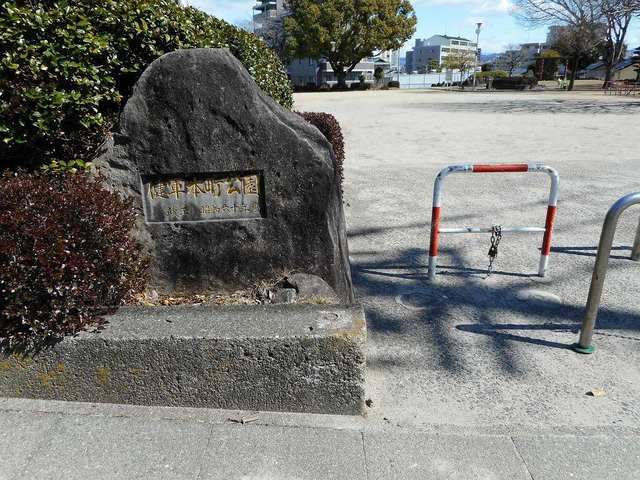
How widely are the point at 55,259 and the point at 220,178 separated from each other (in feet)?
3.65

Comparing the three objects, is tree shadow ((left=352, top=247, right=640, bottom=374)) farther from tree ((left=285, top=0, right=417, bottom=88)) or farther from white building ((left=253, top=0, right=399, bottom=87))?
white building ((left=253, top=0, right=399, bottom=87))

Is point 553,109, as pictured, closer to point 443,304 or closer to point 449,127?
point 449,127

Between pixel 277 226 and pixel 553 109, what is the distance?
21875 mm

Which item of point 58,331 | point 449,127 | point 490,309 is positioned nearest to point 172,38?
point 58,331

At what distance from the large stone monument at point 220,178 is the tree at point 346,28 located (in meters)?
39.2

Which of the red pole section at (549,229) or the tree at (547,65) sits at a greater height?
the tree at (547,65)

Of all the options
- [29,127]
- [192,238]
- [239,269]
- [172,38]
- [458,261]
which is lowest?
[458,261]

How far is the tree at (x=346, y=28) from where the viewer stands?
38.8 metres

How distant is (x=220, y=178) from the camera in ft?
10.2

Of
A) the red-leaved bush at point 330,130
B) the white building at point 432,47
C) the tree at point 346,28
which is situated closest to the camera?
the red-leaved bush at point 330,130

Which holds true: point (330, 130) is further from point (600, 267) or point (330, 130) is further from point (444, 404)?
point (444, 404)

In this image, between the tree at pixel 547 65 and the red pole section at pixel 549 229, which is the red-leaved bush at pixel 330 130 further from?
the tree at pixel 547 65

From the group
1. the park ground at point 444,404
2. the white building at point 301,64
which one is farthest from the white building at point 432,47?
the park ground at point 444,404

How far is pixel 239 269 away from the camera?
3268 mm
